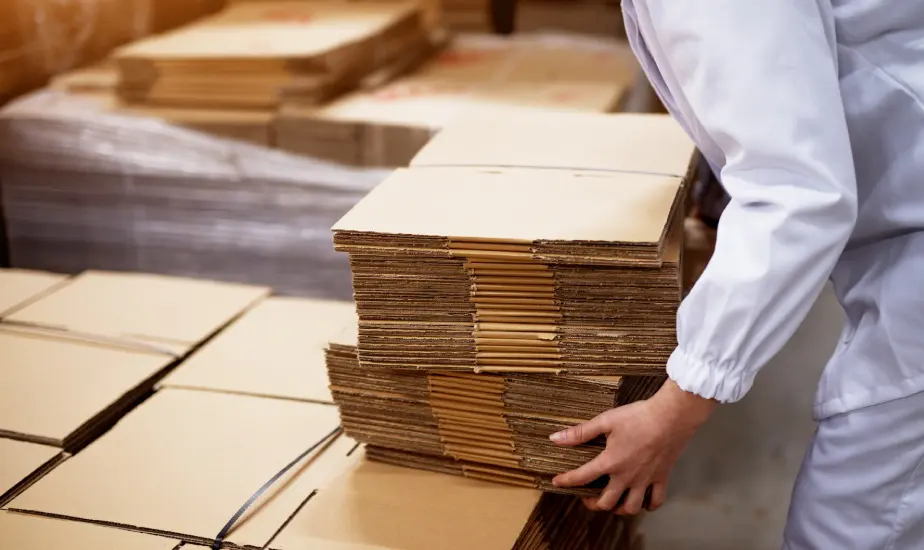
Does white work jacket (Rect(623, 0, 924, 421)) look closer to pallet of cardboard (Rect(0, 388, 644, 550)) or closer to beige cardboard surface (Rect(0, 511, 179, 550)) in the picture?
pallet of cardboard (Rect(0, 388, 644, 550))

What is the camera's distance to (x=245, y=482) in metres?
1.62

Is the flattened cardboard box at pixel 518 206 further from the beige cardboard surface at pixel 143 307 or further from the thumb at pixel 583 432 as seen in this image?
the beige cardboard surface at pixel 143 307

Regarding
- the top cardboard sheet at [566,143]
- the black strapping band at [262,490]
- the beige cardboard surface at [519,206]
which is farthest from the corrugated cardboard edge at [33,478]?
the top cardboard sheet at [566,143]

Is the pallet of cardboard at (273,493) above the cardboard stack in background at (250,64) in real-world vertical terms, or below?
below

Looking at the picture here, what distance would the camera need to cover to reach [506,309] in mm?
1405

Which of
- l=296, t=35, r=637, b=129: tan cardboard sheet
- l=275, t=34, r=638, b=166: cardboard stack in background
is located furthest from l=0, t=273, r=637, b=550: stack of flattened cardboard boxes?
l=296, t=35, r=637, b=129: tan cardboard sheet

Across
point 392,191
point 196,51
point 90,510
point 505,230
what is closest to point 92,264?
point 196,51

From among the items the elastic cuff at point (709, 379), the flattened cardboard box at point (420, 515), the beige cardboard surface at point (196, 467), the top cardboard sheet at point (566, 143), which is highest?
the top cardboard sheet at point (566, 143)

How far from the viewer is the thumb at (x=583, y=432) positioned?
4.53ft

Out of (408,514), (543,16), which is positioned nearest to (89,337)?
(408,514)

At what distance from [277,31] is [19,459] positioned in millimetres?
1755

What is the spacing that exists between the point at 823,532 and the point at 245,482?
3.07 ft

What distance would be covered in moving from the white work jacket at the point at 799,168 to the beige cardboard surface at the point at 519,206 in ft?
0.49

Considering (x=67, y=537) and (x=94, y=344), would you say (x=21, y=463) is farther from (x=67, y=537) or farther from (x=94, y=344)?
(x=94, y=344)
